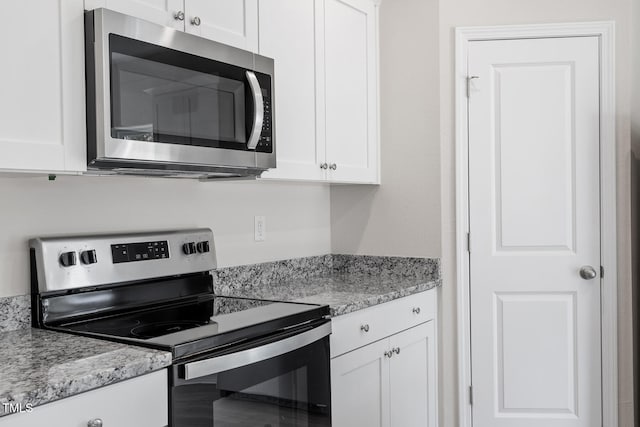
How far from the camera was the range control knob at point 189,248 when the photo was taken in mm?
2266

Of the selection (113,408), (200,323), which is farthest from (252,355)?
(113,408)

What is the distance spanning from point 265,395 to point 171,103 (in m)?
0.91

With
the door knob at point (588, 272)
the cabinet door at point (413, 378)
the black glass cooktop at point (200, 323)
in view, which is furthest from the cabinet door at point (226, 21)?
the door knob at point (588, 272)

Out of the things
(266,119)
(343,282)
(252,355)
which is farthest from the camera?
(343,282)

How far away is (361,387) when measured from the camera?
92.8 inches

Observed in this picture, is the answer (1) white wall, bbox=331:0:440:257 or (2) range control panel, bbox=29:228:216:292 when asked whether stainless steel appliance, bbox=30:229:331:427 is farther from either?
(1) white wall, bbox=331:0:440:257

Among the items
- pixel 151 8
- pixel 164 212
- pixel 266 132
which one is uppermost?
pixel 151 8

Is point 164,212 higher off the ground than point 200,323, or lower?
higher

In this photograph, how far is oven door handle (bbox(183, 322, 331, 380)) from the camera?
1551 millimetres

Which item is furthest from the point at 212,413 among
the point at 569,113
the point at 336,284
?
the point at 569,113

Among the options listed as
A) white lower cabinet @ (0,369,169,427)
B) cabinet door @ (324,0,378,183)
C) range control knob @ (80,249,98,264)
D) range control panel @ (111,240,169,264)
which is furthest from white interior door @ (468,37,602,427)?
white lower cabinet @ (0,369,169,427)

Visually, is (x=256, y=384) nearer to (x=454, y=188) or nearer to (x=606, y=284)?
Result: (x=454, y=188)

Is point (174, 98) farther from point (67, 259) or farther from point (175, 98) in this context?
point (67, 259)

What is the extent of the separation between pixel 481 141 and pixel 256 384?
173cm
